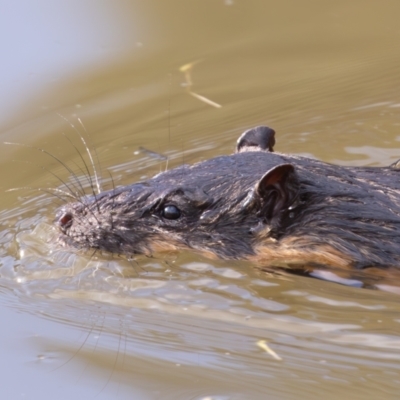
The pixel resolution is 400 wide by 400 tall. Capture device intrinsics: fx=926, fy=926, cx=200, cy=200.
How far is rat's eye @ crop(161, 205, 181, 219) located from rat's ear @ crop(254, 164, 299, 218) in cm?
55

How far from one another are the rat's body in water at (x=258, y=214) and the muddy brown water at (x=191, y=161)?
Result: 5.4 inches

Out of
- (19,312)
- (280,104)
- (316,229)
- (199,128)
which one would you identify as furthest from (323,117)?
(19,312)

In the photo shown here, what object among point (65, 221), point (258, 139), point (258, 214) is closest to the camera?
point (258, 214)

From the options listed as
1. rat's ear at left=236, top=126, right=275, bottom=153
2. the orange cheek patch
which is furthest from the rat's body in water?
rat's ear at left=236, top=126, right=275, bottom=153

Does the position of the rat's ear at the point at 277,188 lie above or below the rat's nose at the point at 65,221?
above

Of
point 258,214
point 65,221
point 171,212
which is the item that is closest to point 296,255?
point 258,214

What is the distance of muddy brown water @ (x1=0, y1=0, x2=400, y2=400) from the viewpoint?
4.74 metres

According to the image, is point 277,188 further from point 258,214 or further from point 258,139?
point 258,139

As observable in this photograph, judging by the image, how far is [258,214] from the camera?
19.2 ft

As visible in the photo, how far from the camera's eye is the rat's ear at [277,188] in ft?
18.5

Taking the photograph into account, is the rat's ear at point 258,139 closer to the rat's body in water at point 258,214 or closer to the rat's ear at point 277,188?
the rat's body in water at point 258,214

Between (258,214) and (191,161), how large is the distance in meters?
1.95

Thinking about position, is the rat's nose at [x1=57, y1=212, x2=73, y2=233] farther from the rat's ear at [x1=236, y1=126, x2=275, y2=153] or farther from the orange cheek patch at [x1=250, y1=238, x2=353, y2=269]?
the rat's ear at [x1=236, y1=126, x2=275, y2=153]

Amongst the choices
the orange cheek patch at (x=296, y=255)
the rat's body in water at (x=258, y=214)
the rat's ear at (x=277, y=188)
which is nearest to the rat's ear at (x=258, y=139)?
the rat's body in water at (x=258, y=214)
